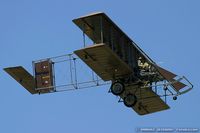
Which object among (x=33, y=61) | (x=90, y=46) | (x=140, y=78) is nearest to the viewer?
(x=90, y=46)

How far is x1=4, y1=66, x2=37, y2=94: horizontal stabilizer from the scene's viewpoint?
135 feet

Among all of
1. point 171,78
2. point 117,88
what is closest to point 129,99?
point 117,88

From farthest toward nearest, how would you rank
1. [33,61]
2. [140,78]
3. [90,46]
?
[33,61] < [140,78] < [90,46]

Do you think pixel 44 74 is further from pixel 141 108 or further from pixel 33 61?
pixel 141 108

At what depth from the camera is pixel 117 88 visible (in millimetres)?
37031

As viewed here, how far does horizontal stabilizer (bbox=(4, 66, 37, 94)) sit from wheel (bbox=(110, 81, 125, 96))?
578 cm

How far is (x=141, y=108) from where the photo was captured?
41.5 meters

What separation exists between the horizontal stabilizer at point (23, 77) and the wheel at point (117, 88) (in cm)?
578

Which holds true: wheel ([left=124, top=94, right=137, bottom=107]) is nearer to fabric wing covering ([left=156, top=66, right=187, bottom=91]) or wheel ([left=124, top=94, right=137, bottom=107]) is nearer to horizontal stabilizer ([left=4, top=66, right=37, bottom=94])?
fabric wing covering ([left=156, top=66, right=187, bottom=91])

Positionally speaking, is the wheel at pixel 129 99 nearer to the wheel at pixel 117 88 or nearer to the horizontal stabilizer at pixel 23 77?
the wheel at pixel 117 88

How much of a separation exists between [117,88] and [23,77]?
265 inches

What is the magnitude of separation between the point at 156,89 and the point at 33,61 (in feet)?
22.2

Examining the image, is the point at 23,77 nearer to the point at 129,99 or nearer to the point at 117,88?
the point at 117,88

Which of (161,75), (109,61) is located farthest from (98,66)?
(161,75)
